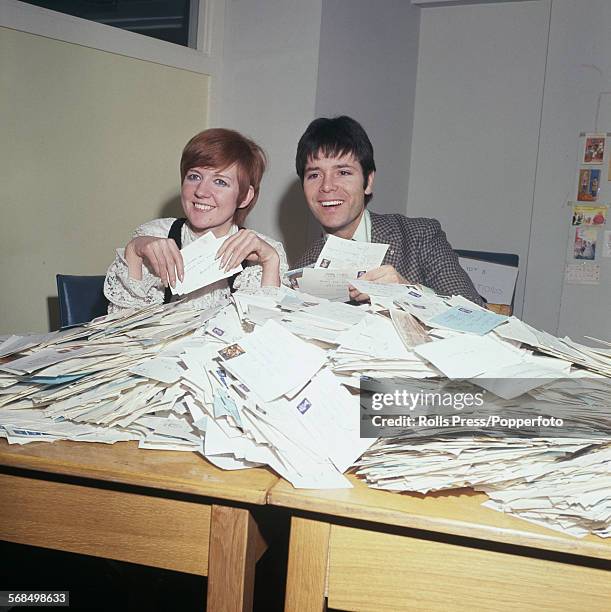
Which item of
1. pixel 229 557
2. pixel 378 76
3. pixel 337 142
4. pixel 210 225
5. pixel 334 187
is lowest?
pixel 229 557

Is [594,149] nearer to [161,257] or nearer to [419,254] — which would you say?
[419,254]

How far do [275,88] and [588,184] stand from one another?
1.78 meters

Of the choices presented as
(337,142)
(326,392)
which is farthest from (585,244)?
(326,392)

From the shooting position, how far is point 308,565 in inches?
34.3

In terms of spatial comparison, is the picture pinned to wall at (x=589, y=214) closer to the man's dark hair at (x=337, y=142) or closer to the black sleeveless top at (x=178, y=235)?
the man's dark hair at (x=337, y=142)

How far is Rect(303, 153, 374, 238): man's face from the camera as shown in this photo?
6.79 feet

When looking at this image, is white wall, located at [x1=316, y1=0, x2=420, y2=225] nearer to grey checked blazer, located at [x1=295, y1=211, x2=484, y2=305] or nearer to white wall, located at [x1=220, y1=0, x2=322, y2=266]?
white wall, located at [x1=220, y1=0, x2=322, y2=266]

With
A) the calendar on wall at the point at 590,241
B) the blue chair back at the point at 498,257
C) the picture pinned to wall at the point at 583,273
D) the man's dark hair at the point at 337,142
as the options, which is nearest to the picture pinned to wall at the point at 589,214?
→ the calendar on wall at the point at 590,241

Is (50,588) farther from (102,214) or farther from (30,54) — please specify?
(30,54)

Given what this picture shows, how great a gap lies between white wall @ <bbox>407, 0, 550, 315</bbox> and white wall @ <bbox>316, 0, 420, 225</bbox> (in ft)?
0.34

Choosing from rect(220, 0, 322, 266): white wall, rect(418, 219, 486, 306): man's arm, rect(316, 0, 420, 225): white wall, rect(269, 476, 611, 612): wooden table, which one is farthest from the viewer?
rect(316, 0, 420, 225): white wall

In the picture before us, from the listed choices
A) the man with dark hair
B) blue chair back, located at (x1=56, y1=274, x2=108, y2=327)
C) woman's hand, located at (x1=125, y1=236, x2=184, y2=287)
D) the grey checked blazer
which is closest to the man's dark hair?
the man with dark hair

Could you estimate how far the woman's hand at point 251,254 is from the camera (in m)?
1.49

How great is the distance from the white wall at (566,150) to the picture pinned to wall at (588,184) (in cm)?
3
